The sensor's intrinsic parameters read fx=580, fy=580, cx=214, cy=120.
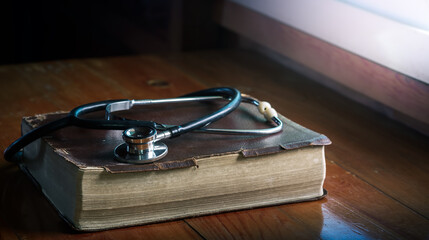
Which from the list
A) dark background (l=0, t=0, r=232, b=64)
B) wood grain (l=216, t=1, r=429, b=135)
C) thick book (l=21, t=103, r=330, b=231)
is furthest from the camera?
dark background (l=0, t=0, r=232, b=64)

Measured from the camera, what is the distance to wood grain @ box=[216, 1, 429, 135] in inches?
41.6

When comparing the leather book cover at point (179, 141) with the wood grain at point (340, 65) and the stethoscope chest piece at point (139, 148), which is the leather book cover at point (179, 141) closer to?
the stethoscope chest piece at point (139, 148)

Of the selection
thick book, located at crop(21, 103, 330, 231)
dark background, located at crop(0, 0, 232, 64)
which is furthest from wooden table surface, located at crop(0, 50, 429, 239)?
dark background, located at crop(0, 0, 232, 64)

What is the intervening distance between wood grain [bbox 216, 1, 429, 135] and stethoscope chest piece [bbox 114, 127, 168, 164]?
54 centimetres

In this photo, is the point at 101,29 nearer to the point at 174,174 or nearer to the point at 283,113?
the point at 283,113

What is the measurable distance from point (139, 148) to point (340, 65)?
2.16 ft

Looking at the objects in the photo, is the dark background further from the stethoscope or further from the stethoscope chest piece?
the stethoscope chest piece

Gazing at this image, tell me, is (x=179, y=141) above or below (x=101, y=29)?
above

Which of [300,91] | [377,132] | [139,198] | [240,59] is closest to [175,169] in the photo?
[139,198]

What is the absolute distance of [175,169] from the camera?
696 mm

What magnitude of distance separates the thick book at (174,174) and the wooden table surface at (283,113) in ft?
0.05

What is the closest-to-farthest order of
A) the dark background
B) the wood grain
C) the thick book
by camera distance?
the thick book → the wood grain → the dark background

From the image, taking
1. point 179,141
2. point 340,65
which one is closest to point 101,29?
point 340,65

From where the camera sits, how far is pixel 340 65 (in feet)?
4.02
